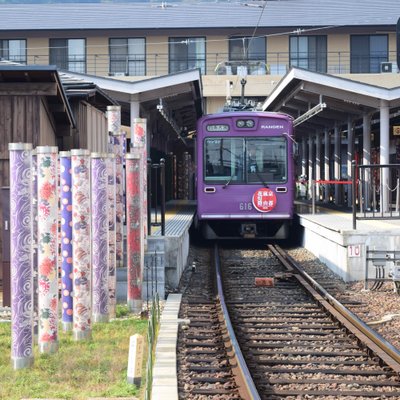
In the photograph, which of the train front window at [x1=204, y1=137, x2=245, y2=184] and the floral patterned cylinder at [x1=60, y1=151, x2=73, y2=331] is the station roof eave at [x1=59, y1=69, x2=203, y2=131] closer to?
the train front window at [x1=204, y1=137, x2=245, y2=184]

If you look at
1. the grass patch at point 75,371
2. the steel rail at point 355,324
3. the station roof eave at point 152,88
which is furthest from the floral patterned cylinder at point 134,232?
the station roof eave at point 152,88

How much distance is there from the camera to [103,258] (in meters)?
8.89

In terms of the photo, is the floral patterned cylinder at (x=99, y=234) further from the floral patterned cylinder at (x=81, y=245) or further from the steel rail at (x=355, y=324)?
the steel rail at (x=355, y=324)

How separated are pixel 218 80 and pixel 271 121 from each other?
55.4ft

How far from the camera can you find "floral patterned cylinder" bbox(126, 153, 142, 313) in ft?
33.2

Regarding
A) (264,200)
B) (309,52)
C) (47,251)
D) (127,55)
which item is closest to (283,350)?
(47,251)

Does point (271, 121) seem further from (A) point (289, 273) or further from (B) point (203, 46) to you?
(B) point (203, 46)

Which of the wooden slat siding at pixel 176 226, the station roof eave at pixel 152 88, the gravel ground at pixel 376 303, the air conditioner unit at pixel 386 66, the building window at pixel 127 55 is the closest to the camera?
the gravel ground at pixel 376 303

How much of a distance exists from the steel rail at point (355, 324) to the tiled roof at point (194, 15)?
25.6m

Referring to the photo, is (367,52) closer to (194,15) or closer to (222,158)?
(194,15)

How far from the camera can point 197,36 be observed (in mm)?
38594

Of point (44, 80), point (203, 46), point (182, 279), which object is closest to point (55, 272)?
point (44, 80)

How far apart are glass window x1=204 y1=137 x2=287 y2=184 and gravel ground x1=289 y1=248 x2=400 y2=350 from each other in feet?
11.3

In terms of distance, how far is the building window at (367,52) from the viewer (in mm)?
38219
